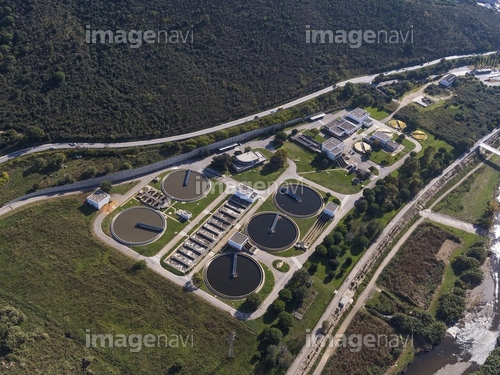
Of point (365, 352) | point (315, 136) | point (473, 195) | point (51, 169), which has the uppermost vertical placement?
point (315, 136)

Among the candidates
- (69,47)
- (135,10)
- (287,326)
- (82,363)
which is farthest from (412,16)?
(82,363)

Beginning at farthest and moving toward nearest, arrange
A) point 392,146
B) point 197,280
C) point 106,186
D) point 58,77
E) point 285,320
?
point 392,146
point 58,77
point 106,186
point 197,280
point 285,320

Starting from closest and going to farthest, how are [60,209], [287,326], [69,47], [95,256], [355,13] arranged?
[287,326], [95,256], [60,209], [69,47], [355,13]

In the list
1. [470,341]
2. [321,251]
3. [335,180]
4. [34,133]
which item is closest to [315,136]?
[335,180]

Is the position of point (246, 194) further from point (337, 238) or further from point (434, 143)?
point (434, 143)

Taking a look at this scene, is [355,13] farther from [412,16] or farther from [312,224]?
[312,224]

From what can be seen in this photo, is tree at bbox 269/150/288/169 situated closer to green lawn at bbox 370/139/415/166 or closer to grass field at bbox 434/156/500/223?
green lawn at bbox 370/139/415/166

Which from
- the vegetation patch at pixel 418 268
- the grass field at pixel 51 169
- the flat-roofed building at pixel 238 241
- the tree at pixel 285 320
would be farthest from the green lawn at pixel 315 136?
the tree at pixel 285 320
